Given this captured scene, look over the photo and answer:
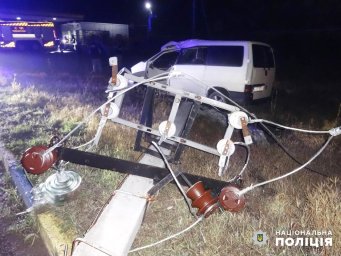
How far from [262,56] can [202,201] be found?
7594 mm

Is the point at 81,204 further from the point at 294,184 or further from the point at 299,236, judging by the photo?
the point at 294,184

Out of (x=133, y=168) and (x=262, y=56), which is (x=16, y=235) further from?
(x=262, y=56)

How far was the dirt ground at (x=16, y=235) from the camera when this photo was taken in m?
2.92

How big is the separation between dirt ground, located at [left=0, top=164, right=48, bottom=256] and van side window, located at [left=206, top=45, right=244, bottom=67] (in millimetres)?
6983

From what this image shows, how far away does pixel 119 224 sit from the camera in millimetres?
2855

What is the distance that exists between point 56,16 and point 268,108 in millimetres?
29495

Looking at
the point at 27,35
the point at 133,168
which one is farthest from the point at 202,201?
the point at 27,35

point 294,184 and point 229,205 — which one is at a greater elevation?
point 229,205

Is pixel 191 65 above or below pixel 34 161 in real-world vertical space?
below

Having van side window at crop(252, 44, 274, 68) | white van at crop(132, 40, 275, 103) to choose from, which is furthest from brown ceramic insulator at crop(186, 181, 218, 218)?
van side window at crop(252, 44, 274, 68)

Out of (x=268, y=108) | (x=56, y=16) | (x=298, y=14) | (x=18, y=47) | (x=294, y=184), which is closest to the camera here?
(x=294, y=184)

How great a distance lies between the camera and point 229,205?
2.78 meters

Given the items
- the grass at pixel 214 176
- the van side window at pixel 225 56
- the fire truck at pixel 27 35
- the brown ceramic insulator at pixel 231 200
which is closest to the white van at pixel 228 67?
the van side window at pixel 225 56

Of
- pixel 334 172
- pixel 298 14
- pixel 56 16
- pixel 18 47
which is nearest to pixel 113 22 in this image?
pixel 56 16
